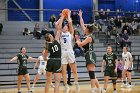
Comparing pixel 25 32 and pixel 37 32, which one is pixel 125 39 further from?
pixel 25 32

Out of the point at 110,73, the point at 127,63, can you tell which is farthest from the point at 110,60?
the point at 127,63

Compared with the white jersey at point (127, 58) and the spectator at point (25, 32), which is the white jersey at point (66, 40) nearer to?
the white jersey at point (127, 58)

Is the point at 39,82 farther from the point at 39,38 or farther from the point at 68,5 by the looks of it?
the point at 68,5

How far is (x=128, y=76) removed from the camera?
1897 cm

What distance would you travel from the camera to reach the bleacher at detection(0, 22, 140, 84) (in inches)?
845

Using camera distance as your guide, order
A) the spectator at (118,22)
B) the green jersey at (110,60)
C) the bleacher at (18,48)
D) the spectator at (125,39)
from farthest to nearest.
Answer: the spectator at (118,22), the spectator at (125,39), the bleacher at (18,48), the green jersey at (110,60)

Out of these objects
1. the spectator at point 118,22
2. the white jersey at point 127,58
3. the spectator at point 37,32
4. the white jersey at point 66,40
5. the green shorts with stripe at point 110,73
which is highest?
the spectator at point 118,22

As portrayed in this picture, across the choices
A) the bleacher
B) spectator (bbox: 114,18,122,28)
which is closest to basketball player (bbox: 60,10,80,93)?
the bleacher

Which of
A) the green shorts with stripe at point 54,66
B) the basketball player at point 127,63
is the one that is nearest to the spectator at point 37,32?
the basketball player at point 127,63

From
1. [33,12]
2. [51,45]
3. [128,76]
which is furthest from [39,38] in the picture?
[51,45]

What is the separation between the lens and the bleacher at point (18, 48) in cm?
2147

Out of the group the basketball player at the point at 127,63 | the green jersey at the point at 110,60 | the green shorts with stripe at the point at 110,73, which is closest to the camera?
the green shorts with stripe at the point at 110,73

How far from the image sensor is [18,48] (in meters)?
23.7

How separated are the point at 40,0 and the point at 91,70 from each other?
20.2 metres
